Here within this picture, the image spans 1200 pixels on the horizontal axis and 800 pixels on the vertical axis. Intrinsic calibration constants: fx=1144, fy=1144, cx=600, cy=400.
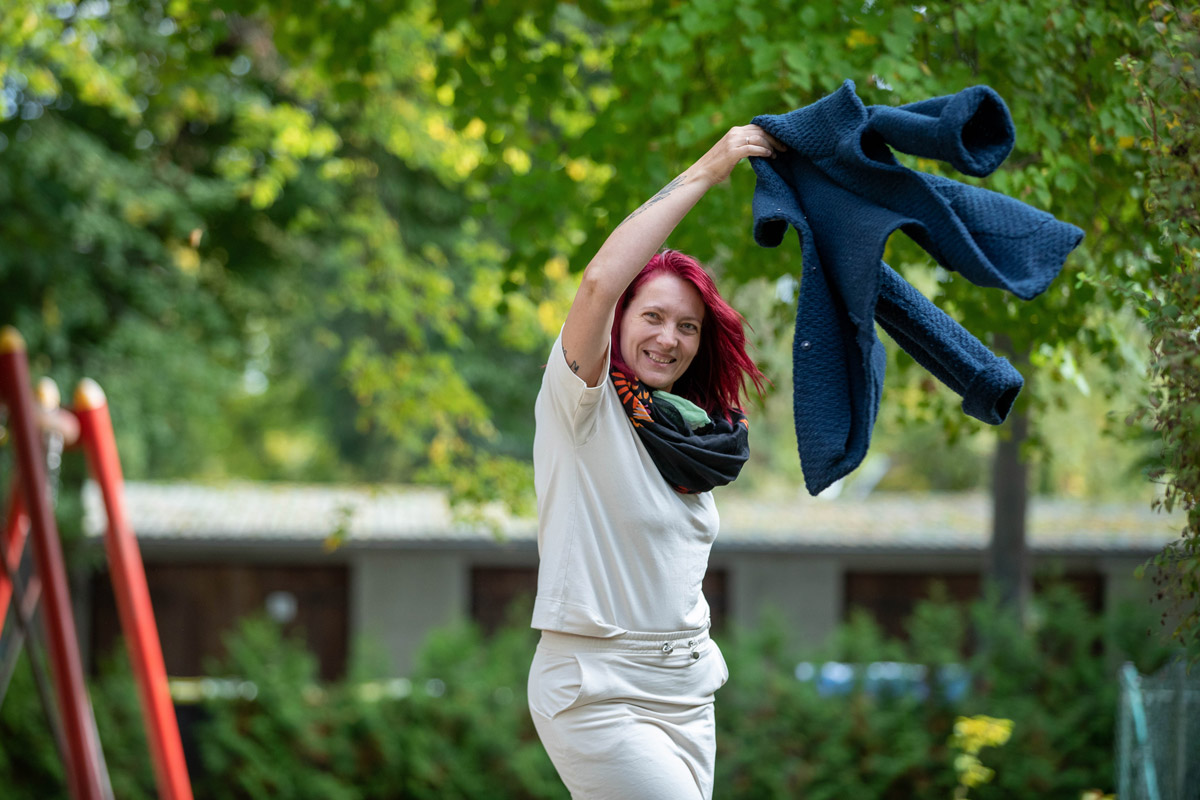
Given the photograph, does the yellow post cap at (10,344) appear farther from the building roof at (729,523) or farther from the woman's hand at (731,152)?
the building roof at (729,523)

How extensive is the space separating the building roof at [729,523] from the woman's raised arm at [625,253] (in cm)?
1219

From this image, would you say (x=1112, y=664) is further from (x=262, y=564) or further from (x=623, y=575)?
(x=262, y=564)

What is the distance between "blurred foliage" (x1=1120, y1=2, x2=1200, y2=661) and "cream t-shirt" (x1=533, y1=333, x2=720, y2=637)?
103 cm

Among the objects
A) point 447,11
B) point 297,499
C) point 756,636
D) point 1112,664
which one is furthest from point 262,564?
point 447,11

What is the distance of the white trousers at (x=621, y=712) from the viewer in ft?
6.28

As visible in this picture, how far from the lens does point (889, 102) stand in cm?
310

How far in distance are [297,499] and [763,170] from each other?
51.7ft

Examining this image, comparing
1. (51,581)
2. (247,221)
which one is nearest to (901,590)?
(247,221)

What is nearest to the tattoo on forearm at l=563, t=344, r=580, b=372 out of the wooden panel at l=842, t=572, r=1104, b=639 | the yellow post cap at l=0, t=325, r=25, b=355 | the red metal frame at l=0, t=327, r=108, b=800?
the red metal frame at l=0, t=327, r=108, b=800

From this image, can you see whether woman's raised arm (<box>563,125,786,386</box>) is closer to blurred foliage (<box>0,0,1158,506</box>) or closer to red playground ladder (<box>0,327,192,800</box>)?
blurred foliage (<box>0,0,1158,506</box>)

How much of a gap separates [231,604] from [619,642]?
48.7 feet

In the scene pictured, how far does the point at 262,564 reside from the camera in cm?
1574

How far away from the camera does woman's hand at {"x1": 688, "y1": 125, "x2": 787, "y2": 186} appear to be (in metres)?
1.88

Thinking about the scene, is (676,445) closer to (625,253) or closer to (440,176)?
(625,253)
